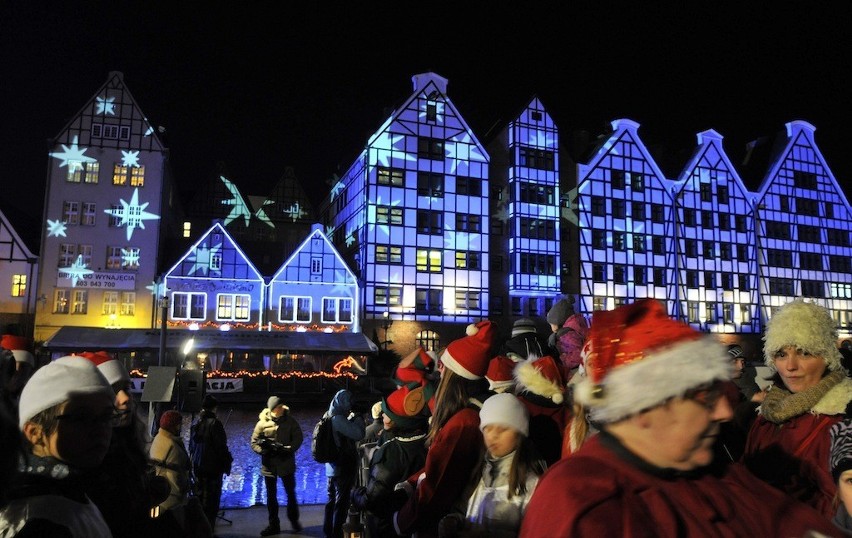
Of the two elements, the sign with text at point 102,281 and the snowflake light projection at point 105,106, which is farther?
the snowflake light projection at point 105,106

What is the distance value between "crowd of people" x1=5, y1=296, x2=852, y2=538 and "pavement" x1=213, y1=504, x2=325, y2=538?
7.23 ft

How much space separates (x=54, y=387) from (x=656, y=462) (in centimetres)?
223

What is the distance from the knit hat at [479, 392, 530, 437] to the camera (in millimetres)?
3402

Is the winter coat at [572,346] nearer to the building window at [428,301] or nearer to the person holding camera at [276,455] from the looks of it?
the person holding camera at [276,455]

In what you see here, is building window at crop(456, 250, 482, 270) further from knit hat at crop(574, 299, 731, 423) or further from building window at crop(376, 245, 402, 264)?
knit hat at crop(574, 299, 731, 423)

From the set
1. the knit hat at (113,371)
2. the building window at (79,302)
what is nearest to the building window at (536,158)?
the building window at (79,302)

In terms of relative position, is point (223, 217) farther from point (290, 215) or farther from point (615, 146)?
point (615, 146)

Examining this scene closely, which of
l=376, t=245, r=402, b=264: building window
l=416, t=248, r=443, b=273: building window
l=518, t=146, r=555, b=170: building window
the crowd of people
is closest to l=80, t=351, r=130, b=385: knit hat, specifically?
the crowd of people

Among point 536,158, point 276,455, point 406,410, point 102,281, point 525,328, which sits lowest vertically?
point 276,455

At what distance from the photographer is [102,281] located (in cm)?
3438

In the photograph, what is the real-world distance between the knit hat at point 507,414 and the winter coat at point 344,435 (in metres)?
4.64

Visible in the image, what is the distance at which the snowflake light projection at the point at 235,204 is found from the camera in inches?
1927

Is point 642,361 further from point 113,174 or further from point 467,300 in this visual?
point 113,174

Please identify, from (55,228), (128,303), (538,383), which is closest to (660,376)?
(538,383)
